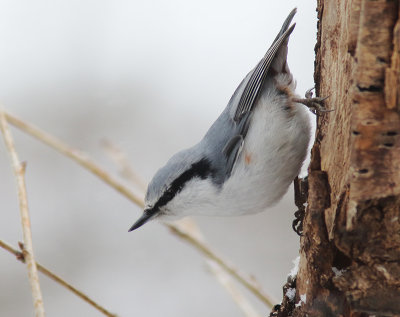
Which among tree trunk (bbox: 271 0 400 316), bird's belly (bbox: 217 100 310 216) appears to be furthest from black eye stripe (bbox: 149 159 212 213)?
tree trunk (bbox: 271 0 400 316)

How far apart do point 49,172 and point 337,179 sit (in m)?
3.57

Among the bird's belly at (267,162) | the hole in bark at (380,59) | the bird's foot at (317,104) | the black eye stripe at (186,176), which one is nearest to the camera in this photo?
the hole in bark at (380,59)

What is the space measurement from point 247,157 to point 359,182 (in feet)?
3.16

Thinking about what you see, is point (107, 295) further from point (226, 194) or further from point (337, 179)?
point (337, 179)

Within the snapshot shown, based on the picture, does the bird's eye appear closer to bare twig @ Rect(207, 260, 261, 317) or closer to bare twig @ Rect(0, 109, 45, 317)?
bare twig @ Rect(207, 260, 261, 317)

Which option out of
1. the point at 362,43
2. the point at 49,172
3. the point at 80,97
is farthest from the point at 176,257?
the point at 362,43

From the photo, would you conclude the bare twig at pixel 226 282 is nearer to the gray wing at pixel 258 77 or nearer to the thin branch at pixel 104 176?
the thin branch at pixel 104 176

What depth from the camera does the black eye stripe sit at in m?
2.40

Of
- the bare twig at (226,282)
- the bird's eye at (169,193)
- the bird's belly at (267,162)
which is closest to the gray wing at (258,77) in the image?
the bird's belly at (267,162)

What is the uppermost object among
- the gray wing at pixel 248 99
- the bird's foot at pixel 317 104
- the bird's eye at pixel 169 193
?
the gray wing at pixel 248 99

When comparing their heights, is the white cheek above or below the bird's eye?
below

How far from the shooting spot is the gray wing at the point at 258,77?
2.35m

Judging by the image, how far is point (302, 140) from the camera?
2324mm

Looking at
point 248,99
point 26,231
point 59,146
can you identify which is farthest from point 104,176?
point 248,99
